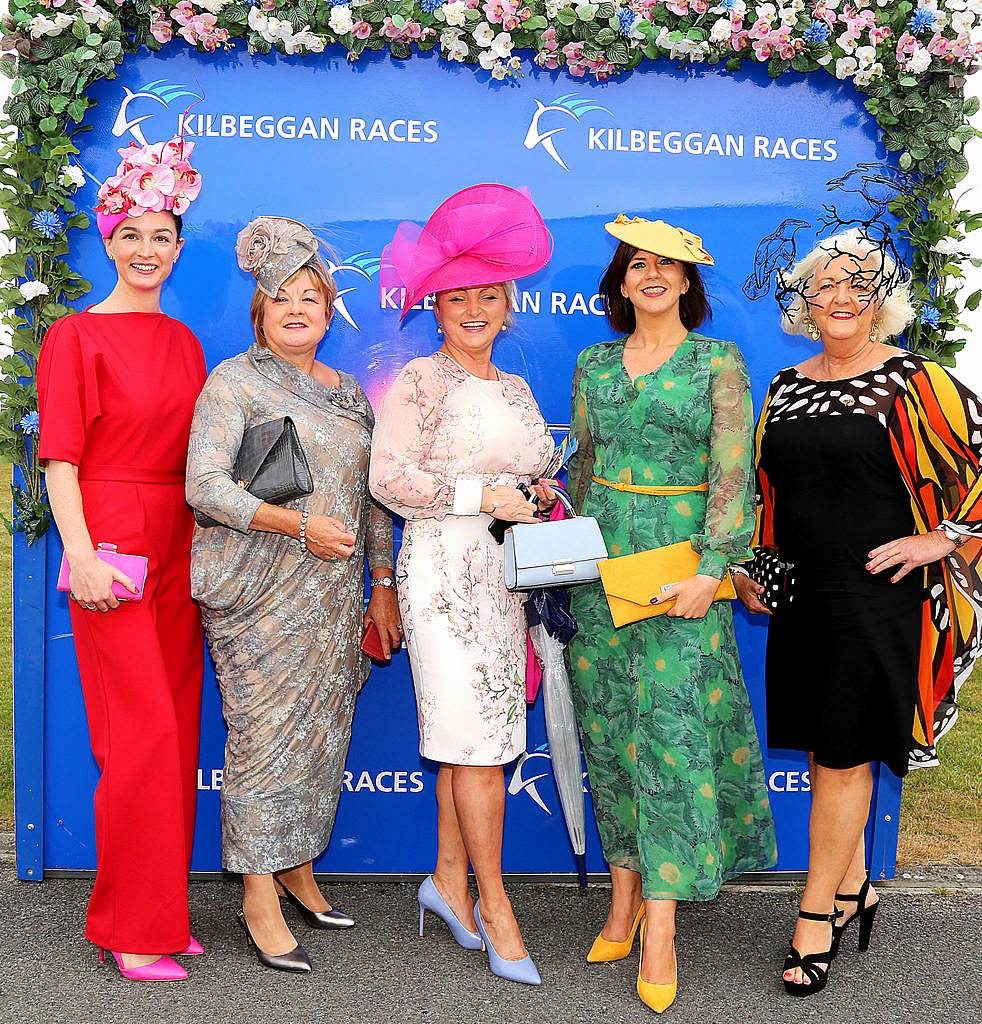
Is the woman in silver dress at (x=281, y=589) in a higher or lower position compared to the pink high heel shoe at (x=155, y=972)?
higher

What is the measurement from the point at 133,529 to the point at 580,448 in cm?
138

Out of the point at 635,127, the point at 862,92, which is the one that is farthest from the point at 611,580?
the point at 862,92

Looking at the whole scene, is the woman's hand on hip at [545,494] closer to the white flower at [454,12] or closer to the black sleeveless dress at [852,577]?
the black sleeveless dress at [852,577]

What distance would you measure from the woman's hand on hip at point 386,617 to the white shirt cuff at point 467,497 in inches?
21.8

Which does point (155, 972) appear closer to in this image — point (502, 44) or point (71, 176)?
point (71, 176)

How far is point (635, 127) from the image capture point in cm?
400

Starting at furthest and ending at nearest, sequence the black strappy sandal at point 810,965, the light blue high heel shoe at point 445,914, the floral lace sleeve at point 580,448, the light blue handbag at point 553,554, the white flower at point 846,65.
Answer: the white flower at point 846,65, the light blue high heel shoe at point 445,914, the floral lace sleeve at point 580,448, the black strappy sandal at point 810,965, the light blue handbag at point 553,554

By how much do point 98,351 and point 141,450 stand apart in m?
0.31

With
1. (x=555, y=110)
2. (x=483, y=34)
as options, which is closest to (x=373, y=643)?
(x=555, y=110)

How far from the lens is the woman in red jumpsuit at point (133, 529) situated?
3299 mm

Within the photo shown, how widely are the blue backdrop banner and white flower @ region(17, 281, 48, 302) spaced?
202 millimetres

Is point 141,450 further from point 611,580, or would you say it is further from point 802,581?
point 802,581

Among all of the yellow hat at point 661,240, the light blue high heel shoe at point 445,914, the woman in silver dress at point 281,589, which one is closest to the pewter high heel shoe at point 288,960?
the woman in silver dress at point 281,589

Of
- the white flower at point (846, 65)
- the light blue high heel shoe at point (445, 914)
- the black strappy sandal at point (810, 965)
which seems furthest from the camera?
the white flower at point (846, 65)
